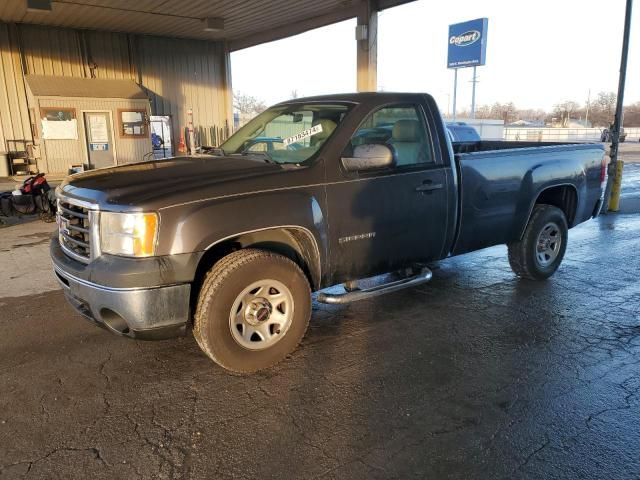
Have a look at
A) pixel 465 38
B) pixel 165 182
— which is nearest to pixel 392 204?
pixel 165 182

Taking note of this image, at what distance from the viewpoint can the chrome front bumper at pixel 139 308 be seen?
3213 millimetres

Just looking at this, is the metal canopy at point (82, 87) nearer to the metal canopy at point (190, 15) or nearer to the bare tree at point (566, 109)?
the metal canopy at point (190, 15)

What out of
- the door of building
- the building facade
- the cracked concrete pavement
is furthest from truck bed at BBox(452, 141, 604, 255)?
the building facade

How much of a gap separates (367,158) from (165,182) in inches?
60.2

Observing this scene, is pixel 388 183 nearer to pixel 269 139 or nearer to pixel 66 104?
pixel 269 139

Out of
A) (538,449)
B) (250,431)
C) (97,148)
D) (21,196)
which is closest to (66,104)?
(97,148)

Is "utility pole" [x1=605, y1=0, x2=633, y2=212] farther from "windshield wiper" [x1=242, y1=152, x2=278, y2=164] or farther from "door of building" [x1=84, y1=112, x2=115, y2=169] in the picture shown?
"door of building" [x1=84, y1=112, x2=115, y2=169]

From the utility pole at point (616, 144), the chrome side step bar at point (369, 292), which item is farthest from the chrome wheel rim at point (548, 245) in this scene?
the utility pole at point (616, 144)

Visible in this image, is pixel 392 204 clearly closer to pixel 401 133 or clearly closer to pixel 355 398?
pixel 401 133

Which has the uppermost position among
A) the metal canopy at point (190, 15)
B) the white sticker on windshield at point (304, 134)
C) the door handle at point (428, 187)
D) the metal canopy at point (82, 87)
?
the metal canopy at point (190, 15)

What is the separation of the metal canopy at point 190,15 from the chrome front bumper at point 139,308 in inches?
427

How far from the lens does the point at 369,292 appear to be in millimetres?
4227

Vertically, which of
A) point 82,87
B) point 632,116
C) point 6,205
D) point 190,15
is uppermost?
point 190,15

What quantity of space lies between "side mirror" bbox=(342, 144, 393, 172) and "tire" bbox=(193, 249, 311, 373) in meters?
0.93
